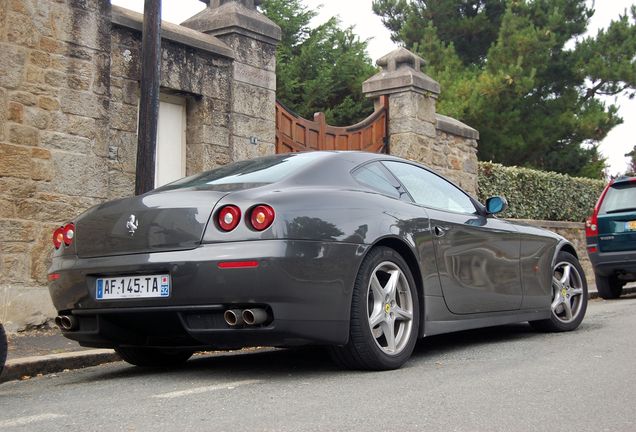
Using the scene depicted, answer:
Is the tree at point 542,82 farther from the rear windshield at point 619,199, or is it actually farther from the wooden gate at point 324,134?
the rear windshield at point 619,199

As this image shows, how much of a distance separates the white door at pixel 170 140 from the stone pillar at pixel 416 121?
4445 millimetres

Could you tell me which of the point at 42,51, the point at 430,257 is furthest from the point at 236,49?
the point at 430,257

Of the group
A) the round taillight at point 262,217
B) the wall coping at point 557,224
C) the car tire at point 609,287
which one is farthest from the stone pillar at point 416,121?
the round taillight at point 262,217

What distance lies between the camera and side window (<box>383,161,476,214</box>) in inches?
208

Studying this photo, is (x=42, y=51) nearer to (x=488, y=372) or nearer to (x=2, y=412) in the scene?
(x=2, y=412)

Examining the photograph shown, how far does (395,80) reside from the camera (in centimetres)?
1265

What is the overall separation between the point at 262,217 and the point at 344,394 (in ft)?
3.33

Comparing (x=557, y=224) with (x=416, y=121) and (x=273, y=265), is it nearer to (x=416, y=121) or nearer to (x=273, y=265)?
(x=416, y=121)

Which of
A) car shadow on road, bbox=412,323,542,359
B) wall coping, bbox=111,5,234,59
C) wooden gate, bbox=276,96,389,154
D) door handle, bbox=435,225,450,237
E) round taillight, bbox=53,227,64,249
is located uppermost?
wall coping, bbox=111,5,234,59

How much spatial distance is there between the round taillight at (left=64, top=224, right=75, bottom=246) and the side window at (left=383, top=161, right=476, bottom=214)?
2137 mm

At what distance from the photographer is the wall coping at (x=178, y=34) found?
317 inches

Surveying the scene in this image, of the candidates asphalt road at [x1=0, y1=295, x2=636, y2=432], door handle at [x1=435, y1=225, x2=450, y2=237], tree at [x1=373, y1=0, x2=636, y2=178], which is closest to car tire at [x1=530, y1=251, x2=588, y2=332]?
asphalt road at [x1=0, y1=295, x2=636, y2=432]

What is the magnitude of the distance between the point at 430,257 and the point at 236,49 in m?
5.30

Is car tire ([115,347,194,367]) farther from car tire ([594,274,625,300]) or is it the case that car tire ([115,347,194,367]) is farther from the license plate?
car tire ([594,274,625,300])
